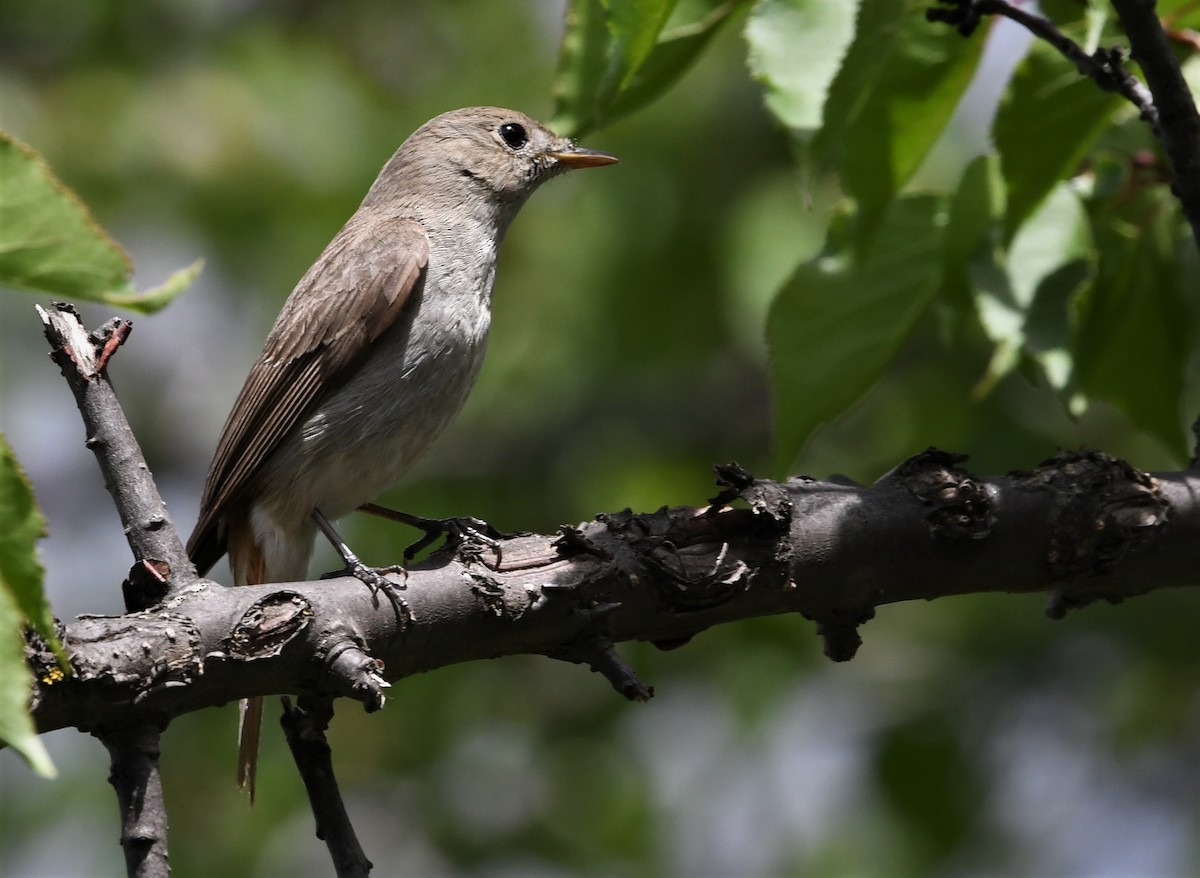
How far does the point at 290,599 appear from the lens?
2.64 metres

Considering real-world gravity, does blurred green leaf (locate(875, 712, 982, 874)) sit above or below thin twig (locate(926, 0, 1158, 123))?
below

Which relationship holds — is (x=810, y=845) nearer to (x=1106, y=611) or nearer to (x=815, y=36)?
(x=1106, y=611)

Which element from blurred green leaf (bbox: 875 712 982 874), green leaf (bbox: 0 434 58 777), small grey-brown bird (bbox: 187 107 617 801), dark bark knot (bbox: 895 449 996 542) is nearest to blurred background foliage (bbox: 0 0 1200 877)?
blurred green leaf (bbox: 875 712 982 874)

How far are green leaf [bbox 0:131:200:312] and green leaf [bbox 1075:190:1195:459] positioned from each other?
2736 mm

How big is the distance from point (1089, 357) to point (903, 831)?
3707 millimetres

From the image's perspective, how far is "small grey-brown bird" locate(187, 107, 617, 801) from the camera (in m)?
4.64

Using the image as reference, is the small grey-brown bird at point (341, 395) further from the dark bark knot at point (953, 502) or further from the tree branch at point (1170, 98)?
the tree branch at point (1170, 98)

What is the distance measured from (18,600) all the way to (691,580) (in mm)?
1429

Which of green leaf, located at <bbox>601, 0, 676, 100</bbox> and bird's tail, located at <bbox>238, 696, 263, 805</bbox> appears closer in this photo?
green leaf, located at <bbox>601, 0, 676, 100</bbox>

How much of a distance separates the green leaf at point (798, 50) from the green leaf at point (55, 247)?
1.74 m

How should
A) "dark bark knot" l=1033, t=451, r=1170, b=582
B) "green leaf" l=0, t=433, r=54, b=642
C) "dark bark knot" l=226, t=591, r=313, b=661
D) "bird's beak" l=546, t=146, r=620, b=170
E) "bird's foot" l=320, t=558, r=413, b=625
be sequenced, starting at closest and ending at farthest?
"green leaf" l=0, t=433, r=54, b=642 < "dark bark knot" l=226, t=591, r=313, b=661 < "bird's foot" l=320, t=558, r=413, b=625 < "dark bark knot" l=1033, t=451, r=1170, b=582 < "bird's beak" l=546, t=146, r=620, b=170

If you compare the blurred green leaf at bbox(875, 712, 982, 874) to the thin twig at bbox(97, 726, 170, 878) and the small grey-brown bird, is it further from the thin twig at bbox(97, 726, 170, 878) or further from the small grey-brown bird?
the thin twig at bbox(97, 726, 170, 878)

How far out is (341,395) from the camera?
4.69 m

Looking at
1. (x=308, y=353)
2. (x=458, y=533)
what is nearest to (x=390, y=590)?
(x=458, y=533)
